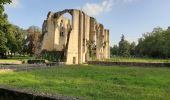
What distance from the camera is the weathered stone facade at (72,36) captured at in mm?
53250

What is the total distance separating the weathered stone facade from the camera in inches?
2096

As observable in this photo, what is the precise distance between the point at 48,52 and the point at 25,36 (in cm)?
3503

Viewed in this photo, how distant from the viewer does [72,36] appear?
5284 centimetres

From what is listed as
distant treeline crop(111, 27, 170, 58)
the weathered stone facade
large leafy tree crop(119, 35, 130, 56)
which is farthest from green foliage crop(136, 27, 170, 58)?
the weathered stone facade

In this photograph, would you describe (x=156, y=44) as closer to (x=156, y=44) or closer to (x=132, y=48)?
(x=156, y=44)

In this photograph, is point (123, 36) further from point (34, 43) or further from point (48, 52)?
point (48, 52)

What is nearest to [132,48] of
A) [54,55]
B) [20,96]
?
[54,55]

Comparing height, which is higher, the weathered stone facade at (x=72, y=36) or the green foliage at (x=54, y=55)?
the weathered stone facade at (x=72, y=36)

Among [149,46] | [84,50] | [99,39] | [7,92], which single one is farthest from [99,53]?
[7,92]

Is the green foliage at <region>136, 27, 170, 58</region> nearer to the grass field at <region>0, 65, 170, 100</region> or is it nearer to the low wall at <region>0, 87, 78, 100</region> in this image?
the grass field at <region>0, 65, 170, 100</region>

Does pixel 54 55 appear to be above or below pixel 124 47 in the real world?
below

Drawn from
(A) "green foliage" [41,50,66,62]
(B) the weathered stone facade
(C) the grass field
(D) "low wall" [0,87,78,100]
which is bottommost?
(C) the grass field

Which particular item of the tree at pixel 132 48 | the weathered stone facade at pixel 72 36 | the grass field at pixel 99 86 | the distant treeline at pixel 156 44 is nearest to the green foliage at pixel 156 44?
the distant treeline at pixel 156 44

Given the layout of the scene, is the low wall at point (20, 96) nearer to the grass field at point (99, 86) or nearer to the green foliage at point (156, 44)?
the grass field at point (99, 86)
